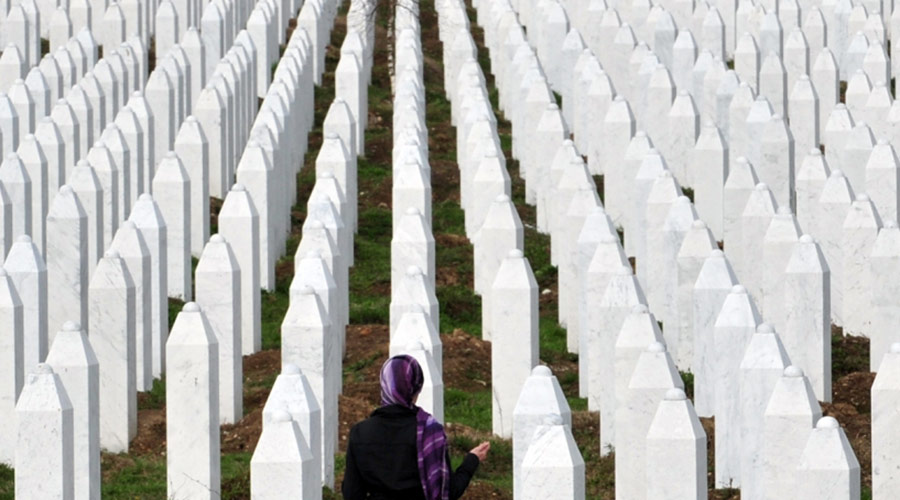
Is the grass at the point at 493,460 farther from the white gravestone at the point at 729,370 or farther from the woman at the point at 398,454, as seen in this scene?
the woman at the point at 398,454

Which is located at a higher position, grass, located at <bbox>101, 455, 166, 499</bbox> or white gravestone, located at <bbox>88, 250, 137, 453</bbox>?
white gravestone, located at <bbox>88, 250, 137, 453</bbox>

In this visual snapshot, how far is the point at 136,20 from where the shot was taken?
2361cm

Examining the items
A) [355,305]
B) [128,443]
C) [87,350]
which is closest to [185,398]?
[87,350]

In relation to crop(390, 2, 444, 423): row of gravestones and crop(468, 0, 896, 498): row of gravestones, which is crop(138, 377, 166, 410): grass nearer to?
crop(390, 2, 444, 423): row of gravestones

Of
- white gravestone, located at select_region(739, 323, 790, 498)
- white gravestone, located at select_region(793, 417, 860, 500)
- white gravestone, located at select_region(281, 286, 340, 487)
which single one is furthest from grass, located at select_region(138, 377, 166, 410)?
white gravestone, located at select_region(793, 417, 860, 500)

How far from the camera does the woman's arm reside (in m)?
9.12

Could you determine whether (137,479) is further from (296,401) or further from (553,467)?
(553,467)

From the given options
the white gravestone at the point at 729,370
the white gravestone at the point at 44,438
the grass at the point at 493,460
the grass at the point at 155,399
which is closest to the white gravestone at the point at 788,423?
the white gravestone at the point at 729,370

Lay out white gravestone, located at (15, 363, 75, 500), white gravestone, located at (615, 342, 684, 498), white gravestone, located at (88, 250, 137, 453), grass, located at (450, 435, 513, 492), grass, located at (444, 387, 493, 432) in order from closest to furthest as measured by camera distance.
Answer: white gravestone, located at (15, 363, 75, 500)
white gravestone, located at (615, 342, 684, 498)
grass, located at (450, 435, 513, 492)
white gravestone, located at (88, 250, 137, 453)
grass, located at (444, 387, 493, 432)

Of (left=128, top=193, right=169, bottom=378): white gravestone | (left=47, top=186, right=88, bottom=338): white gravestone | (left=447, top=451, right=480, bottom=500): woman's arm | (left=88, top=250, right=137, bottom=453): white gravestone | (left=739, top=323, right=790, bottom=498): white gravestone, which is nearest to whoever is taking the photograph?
(left=447, top=451, right=480, bottom=500): woman's arm

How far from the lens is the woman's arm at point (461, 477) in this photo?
9.12 meters

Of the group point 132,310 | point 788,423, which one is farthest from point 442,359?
point 788,423

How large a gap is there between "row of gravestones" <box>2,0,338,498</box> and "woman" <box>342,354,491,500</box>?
1.70 m

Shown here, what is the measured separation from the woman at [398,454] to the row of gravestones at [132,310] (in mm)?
1701
